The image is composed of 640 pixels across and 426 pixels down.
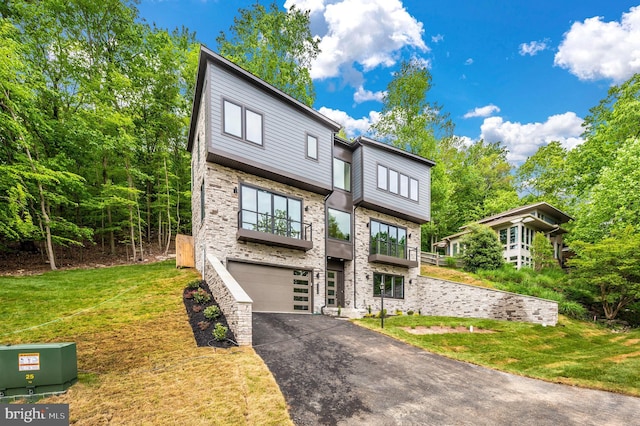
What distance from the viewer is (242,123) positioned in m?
11.0

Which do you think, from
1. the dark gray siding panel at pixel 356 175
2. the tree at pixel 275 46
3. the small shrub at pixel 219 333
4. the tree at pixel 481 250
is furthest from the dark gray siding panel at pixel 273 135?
the tree at pixel 481 250

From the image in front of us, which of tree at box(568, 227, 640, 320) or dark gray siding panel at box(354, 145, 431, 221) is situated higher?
dark gray siding panel at box(354, 145, 431, 221)

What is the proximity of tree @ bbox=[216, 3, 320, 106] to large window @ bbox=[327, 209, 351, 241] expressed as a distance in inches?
488

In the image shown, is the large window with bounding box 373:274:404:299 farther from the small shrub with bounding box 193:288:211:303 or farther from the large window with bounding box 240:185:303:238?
the small shrub with bounding box 193:288:211:303

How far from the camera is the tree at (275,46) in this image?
21766 mm

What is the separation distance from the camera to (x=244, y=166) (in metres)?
11.1

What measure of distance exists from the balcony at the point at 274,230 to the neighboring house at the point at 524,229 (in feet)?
47.8

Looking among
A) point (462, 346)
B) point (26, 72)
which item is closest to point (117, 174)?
point (26, 72)

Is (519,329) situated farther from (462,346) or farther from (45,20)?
(45,20)

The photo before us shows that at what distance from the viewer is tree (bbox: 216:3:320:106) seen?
857 inches

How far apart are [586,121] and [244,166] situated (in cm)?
3148

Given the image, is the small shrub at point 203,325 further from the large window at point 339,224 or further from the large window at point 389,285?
the large window at point 389,285

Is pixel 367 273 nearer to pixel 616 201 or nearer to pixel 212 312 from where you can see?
pixel 212 312

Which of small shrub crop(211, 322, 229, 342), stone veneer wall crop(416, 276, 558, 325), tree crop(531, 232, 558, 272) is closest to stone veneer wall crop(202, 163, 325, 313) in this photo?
small shrub crop(211, 322, 229, 342)
